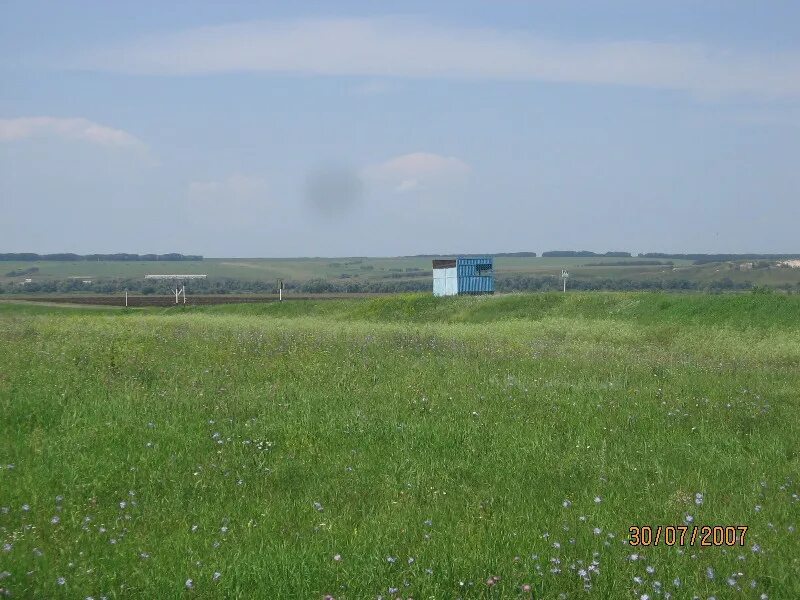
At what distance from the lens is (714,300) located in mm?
31516

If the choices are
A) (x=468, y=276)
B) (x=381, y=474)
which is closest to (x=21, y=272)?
(x=468, y=276)

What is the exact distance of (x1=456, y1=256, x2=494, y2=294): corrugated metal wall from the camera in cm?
5447

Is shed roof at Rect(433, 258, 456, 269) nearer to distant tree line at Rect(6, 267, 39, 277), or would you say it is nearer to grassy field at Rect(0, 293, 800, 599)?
Result: grassy field at Rect(0, 293, 800, 599)

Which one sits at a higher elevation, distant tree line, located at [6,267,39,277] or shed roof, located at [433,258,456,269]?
shed roof, located at [433,258,456,269]

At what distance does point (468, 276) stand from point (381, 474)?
46.8 m

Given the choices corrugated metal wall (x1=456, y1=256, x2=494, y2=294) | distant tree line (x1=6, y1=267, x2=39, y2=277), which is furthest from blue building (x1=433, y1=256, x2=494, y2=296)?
distant tree line (x1=6, y1=267, x2=39, y2=277)

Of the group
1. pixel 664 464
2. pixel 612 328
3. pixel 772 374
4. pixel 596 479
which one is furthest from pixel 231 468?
pixel 612 328

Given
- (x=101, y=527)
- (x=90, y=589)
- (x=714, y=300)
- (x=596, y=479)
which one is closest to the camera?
(x=90, y=589)

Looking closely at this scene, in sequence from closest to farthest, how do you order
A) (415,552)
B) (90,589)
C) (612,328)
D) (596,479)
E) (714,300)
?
(90,589)
(415,552)
(596,479)
(612,328)
(714,300)

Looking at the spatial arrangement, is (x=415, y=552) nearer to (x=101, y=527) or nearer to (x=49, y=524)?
(x=101, y=527)

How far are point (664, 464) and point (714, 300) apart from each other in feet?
80.7

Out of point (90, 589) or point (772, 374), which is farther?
point (772, 374)

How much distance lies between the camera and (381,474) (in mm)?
8328

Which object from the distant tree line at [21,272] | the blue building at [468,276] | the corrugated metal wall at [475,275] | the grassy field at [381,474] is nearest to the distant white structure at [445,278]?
the blue building at [468,276]
